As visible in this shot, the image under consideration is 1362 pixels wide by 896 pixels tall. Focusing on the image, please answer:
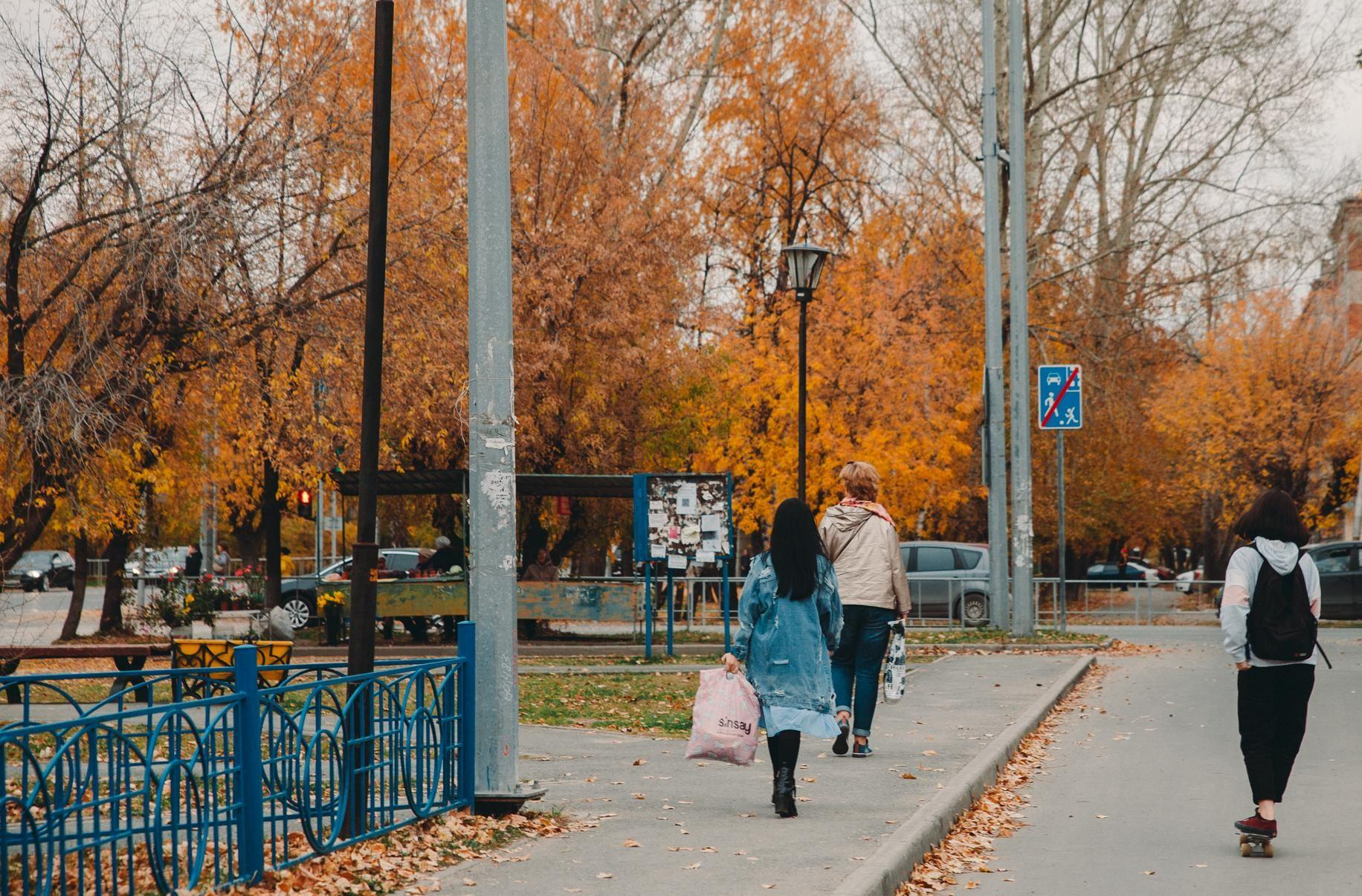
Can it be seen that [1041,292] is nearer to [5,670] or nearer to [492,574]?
[5,670]

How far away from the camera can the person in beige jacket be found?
1066cm

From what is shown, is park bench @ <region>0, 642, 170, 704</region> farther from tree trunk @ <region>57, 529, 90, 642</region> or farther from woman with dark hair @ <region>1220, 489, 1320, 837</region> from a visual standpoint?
tree trunk @ <region>57, 529, 90, 642</region>

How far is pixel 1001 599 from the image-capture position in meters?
24.5

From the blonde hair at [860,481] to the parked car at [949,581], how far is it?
18.8 meters

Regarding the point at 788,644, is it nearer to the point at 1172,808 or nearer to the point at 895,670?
the point at 1172,808

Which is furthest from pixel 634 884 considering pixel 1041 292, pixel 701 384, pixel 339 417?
pixel 1041 292

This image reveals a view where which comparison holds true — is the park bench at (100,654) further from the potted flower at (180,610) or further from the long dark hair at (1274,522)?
the long dark hair at (1274,522)

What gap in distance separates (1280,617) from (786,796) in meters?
2.69

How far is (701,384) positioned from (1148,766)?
2057 centimetres

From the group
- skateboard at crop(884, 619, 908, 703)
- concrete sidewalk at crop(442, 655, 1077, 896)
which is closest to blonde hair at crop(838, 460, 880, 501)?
skateboard at crop(884, 619, 908, 703)

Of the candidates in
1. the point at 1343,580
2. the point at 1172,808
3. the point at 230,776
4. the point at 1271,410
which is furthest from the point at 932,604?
the point at 230,776

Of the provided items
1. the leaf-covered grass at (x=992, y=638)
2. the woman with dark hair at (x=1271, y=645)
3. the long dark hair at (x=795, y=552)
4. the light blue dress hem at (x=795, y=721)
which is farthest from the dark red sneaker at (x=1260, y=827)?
the leaf-covered grass at (x=992, y=638)

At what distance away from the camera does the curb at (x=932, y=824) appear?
21.5 feet

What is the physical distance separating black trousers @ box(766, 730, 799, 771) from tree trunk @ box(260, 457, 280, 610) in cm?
1750
